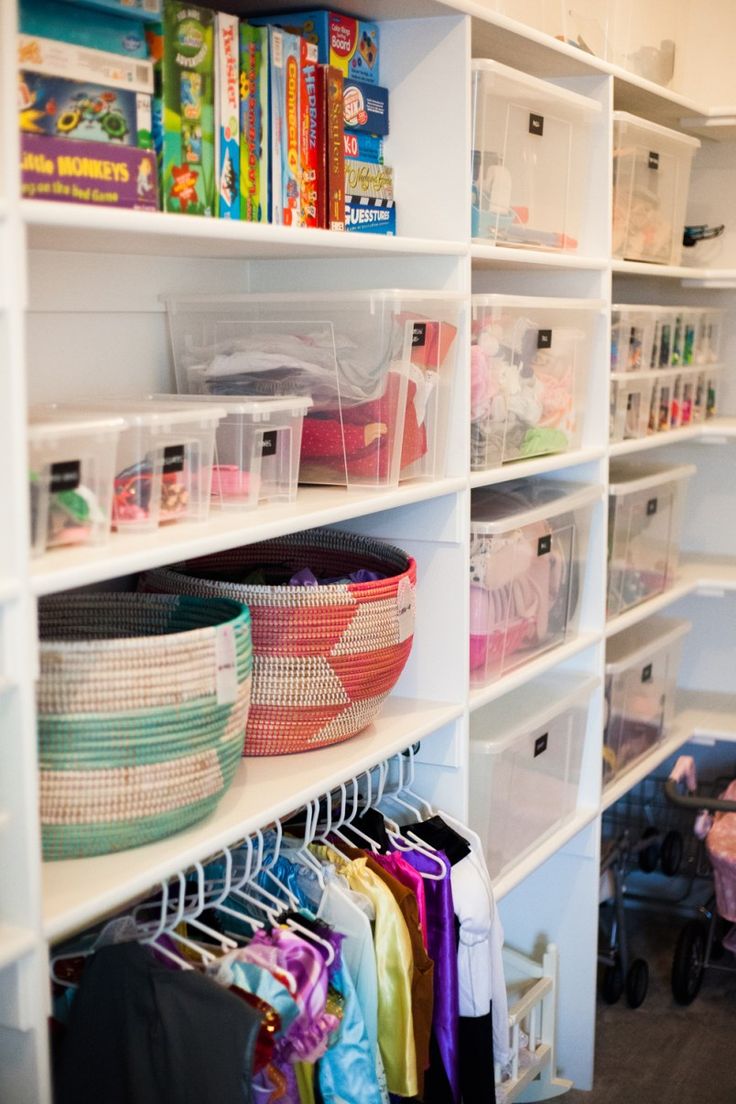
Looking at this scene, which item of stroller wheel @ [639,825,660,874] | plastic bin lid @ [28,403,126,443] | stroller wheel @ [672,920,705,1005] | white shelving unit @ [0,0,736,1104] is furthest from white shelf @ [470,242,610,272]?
stroller wheel @ [639,825,660,874]

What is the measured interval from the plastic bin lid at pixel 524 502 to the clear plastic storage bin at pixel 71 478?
897 mm

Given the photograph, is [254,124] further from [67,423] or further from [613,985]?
[613,985]

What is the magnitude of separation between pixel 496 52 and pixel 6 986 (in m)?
1.68

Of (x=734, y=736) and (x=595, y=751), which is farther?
(x=734, y=736)

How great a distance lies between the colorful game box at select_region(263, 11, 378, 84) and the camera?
189 cm

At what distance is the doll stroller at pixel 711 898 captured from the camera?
2922mm

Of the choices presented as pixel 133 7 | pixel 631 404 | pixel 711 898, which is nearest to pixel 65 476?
pixel 133 7

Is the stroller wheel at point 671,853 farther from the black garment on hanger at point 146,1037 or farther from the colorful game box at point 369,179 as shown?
the black garment on hanger at point 146,1037

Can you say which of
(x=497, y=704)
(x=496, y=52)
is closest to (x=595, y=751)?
(x=497, y=704)

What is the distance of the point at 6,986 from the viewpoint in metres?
1.32

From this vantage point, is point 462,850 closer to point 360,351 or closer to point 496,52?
point 360,351

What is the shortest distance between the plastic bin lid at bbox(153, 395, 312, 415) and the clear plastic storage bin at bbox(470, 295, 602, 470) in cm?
37

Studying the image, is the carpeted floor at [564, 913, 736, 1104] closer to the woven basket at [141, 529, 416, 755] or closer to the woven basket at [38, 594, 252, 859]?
the woven basket at [141, 529, 416, 755]

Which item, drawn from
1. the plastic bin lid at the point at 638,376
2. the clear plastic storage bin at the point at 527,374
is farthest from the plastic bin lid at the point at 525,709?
the plastic bin lid at the point at 638,376
